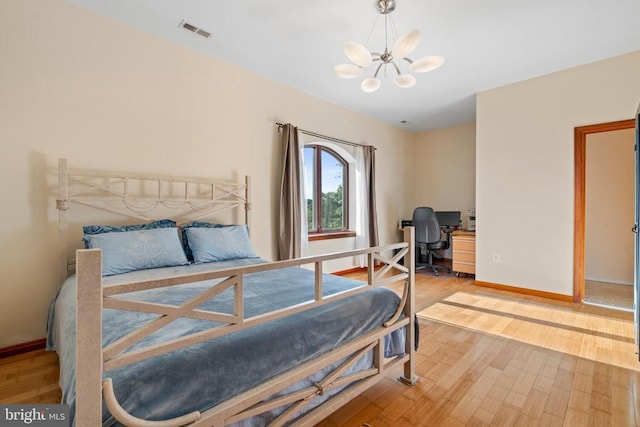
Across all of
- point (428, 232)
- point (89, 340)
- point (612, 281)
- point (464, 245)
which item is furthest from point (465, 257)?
point (89, 340)

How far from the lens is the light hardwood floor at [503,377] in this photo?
5.01ft

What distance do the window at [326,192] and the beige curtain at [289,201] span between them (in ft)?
1.91

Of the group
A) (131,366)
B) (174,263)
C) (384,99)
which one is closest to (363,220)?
(384,99)

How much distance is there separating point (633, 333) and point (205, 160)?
423 centimetres

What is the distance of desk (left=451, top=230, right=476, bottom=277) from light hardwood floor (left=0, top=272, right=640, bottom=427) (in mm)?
1499

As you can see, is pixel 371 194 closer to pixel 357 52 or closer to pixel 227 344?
pixel 357 52

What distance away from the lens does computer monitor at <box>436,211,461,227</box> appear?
5.24 metres

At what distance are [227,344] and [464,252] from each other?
14.1ft

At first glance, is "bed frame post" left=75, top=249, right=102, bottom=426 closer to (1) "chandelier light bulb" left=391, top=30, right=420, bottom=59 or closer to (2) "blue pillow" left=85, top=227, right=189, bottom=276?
(2) "blue pillow" left=85, top=227, right=189, bottom=276

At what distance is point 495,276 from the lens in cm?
389

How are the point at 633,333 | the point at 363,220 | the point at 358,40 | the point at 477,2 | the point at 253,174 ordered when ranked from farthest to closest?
the point at 363,220 → the point at 253,174 → the point at 358,40 → the point at 633,333 → the point at 477,2

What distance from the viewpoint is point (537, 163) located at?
355 centimetres

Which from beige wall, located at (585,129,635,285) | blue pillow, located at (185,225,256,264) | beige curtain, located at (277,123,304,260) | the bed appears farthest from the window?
beige wall, located at (585,129,635,285)

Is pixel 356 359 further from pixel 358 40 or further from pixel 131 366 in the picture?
pixel 358 40
